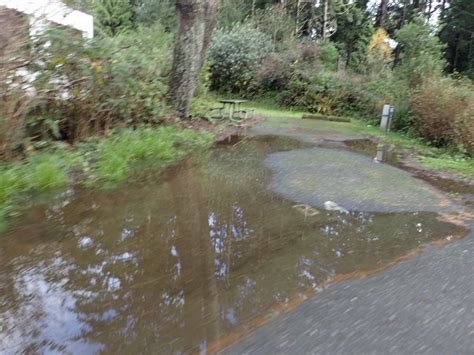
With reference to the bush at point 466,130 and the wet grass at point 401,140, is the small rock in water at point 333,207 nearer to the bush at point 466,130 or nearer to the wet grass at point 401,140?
the wet grass at point 401,140

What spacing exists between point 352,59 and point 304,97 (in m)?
14.2

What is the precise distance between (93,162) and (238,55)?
16.8 metres

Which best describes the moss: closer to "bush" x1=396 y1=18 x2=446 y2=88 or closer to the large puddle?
the large puddle

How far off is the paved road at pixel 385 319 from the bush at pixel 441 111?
7.39 meters

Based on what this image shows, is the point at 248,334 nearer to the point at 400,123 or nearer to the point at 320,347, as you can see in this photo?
the point at 320,347

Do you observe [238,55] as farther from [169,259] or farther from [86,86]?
[169,259]

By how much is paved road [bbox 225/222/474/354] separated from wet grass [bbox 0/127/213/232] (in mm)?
3326

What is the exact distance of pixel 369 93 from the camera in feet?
60.8

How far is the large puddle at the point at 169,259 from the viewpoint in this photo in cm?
315

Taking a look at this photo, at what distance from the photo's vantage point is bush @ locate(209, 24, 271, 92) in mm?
22672

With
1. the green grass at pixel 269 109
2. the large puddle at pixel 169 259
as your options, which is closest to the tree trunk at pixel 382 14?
the green grass at pixel 269 109

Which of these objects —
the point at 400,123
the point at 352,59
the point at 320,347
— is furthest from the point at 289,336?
the point at 352,59

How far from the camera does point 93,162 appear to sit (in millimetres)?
7195

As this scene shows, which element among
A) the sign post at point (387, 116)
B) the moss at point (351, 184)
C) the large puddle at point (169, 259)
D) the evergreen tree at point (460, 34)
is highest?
the evergreen tree at point (460, 34)
